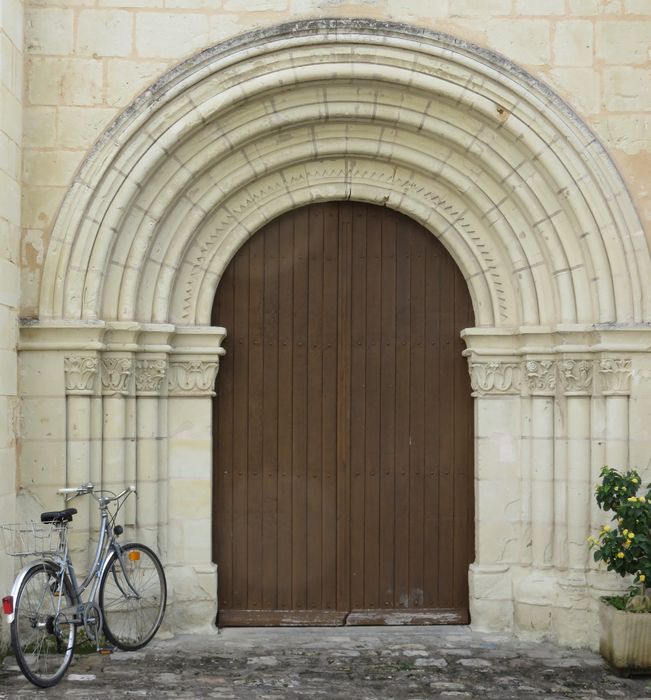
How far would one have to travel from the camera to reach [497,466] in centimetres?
673

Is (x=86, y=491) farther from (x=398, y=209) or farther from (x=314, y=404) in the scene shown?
(x=398, y=209)

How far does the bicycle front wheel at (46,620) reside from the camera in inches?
212

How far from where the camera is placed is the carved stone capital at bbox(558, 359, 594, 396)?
641 centimetres

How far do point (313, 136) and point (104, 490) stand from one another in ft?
8.67

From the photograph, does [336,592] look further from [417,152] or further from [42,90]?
[42,90]

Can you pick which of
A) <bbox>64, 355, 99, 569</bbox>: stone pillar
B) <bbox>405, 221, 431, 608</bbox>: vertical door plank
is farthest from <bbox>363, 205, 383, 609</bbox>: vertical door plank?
<bbox>64, 355, 99, 569</bbox>: stone pillar

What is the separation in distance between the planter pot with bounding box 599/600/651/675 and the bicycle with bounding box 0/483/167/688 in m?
2.73

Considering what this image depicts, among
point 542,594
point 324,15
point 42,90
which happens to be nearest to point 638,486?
point 542,594

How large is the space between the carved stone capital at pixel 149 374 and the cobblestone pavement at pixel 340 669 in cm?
160

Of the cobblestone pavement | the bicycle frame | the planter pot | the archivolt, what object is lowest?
the cobblestone pavement

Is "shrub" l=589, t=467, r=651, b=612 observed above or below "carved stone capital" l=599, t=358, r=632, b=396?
below

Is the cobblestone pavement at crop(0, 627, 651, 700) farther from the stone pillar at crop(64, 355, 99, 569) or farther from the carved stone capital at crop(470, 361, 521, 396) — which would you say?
the carved stone capital at crop(470, 361, 521, 396)

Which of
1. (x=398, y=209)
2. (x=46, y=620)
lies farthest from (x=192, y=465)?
(x=398, y=209)

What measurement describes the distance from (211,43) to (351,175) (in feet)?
4.10
